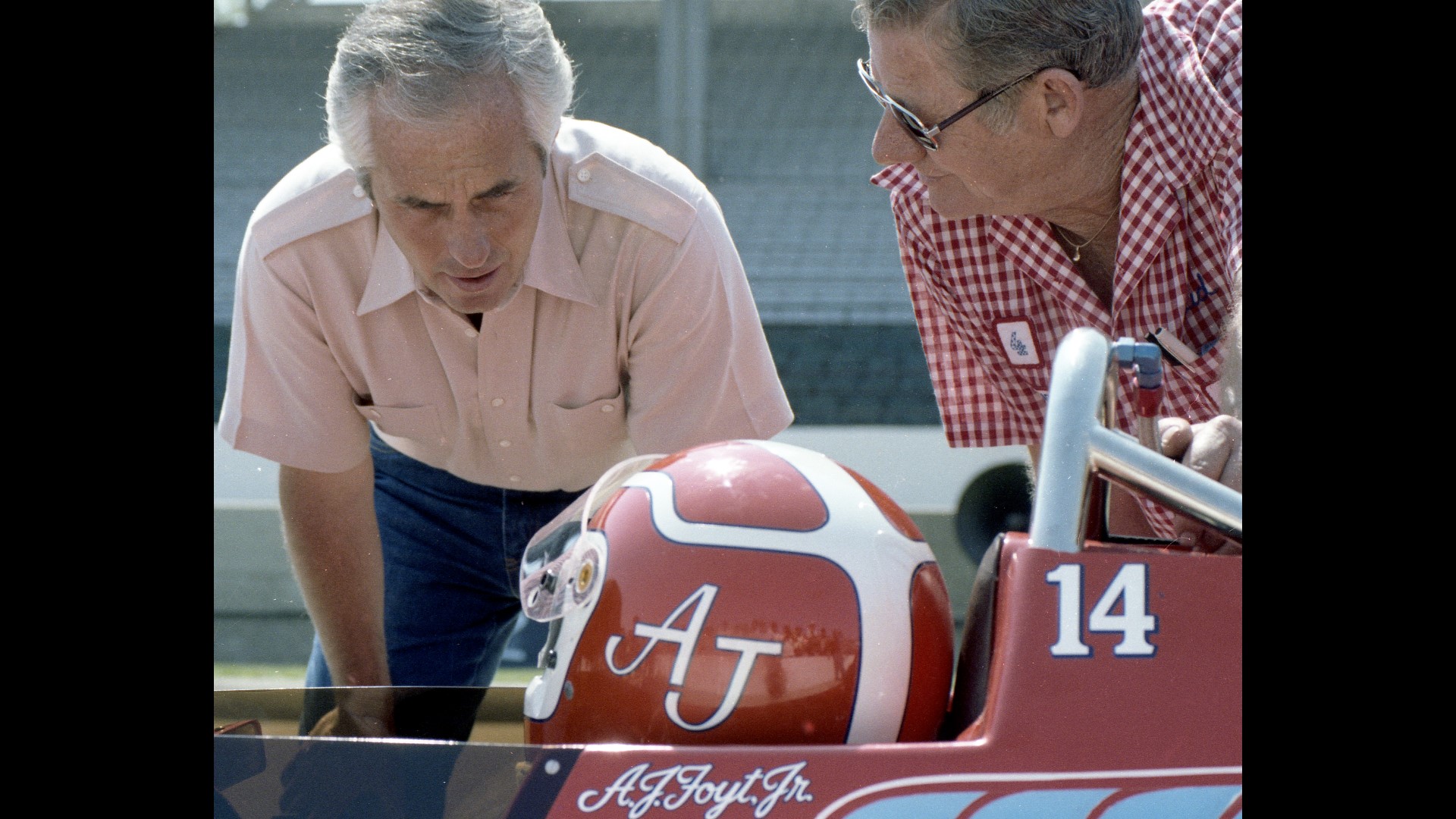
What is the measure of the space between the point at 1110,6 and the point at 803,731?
127 centimetres

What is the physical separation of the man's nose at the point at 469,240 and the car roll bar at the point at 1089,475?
106 centimetres

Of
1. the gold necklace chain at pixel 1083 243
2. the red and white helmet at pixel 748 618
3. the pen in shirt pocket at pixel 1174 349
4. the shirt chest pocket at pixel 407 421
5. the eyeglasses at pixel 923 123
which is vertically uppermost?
the eyeglasses at pixel 923 123

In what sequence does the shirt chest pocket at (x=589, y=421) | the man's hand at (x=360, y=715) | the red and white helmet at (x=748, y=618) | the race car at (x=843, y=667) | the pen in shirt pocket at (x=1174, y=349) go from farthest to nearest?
the shirt chest pocket at (x=589, y=421) < the pen in shirt pocket at (x=1174, y=349) < the man's hand at (x=360, y=715) < the red and white helmet at (x=748, y=618) < the race car at (x=843, y=667)

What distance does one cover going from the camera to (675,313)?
231 cm

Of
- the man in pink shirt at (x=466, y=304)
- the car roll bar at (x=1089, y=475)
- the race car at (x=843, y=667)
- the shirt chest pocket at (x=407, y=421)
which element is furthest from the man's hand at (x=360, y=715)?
the car roll bar at (x=1089, y=475)

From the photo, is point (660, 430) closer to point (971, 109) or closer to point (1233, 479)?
point (971, 109)

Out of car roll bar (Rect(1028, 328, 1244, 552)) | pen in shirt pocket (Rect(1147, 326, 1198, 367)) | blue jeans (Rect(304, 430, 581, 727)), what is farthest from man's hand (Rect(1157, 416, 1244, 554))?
blue jeans (Rect(304, 430, 581, 727))

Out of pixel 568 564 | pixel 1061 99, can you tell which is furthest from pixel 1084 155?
pixel 568 564

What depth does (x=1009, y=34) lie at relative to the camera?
2.03 metres

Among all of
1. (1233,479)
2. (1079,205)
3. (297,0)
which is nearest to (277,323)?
(1079,205)

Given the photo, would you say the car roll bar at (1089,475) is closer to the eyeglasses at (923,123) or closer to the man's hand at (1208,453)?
the man's hand at (1208,453)

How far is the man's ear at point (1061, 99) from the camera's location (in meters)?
2.04

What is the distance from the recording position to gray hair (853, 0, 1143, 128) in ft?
6.61

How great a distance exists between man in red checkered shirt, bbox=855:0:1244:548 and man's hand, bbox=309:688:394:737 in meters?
1.08
